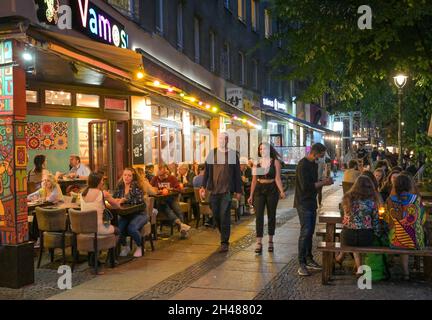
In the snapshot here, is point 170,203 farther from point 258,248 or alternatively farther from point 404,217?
point 404,217

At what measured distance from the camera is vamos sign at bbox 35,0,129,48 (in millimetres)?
8930

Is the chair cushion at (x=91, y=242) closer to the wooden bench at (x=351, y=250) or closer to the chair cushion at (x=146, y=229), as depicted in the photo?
the chair cushion at (x=146, y=229)

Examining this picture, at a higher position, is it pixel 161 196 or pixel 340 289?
pixel 161 196

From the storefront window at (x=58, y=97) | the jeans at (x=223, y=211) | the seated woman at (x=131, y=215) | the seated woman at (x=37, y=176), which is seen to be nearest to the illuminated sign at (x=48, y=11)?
the storefront window at (x=58, y=97)

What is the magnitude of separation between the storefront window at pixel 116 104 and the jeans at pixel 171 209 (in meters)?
3.87

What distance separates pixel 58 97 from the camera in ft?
38.4

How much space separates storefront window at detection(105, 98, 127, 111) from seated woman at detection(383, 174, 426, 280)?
8.33 meters

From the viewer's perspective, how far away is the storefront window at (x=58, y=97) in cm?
1133

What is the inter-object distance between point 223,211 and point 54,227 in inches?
106

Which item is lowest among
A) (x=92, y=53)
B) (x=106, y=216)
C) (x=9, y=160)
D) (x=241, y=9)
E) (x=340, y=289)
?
(x=340, y=289)

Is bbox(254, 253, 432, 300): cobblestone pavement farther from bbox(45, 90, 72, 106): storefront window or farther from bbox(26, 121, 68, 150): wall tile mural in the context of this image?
bbox(26, 121, 68, 150): wall tile mural

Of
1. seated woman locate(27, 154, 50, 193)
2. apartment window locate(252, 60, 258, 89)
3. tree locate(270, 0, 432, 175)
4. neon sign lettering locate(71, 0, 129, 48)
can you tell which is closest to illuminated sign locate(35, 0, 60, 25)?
neon sign lettering locate(71, 0, 129, 48)

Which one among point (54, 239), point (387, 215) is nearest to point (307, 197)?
point (387, 215)

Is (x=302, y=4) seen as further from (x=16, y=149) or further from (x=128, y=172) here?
(x=16, y=149)
